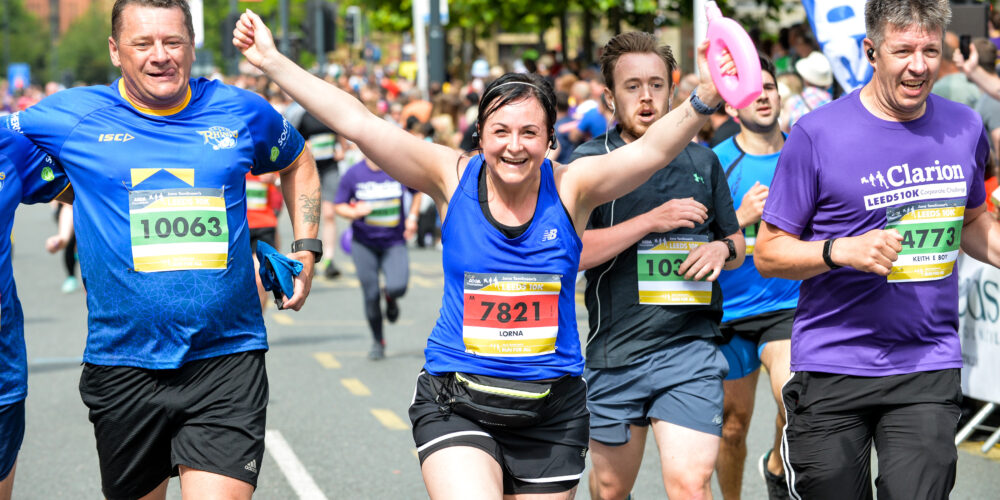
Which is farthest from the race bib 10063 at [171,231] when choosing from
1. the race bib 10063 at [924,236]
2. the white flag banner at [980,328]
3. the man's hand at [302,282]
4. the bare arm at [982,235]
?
the white flag banner at [980,328]

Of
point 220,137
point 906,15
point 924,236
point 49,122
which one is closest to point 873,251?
point 924,236

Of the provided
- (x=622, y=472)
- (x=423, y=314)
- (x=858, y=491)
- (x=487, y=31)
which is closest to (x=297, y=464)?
(x=622, y=472)

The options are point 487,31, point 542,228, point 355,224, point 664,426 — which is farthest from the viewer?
point 487,31

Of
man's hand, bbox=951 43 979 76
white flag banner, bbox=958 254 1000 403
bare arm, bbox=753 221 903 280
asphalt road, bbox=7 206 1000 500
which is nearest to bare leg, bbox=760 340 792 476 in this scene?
asphalt road, bbox=7 206 1000 500

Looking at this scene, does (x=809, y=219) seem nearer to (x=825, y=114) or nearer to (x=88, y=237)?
(x=825, y=114)

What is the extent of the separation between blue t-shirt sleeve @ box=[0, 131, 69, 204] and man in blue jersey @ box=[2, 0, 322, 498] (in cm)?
4

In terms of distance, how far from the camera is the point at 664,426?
5.04m

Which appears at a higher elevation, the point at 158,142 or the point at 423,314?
the point at 158,142

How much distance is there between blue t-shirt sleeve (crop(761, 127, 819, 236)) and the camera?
426 centimetres

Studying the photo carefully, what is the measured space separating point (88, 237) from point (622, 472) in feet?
7.00

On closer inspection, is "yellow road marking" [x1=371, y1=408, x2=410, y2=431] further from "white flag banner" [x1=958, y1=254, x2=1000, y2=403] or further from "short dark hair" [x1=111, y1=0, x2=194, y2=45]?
"short dark hair" [x1=111, y1=0, x2=194, y2=45]

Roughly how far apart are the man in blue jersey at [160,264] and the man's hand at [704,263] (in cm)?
148

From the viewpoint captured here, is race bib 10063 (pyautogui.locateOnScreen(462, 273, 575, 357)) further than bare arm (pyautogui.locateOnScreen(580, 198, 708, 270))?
No

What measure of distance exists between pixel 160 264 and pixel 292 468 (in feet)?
10.2
